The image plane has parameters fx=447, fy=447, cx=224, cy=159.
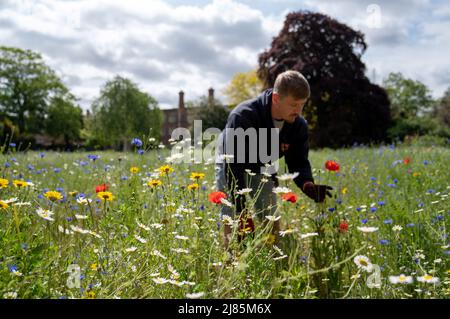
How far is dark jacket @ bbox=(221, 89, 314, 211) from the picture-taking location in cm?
367

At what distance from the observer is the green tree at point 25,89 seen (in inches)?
1713

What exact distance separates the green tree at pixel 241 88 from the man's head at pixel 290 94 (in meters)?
37.3

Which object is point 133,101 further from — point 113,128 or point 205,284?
point 205,284

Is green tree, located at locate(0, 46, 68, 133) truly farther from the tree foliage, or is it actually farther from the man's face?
the man's face

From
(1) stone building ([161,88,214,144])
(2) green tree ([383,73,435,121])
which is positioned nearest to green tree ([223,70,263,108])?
(1) stone building ([161,88,214,144])

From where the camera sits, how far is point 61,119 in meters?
44.9

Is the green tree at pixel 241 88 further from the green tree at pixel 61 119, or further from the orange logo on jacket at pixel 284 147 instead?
the orange logo on jacket at pixel 284 147

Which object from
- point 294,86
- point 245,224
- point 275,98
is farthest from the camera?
point 275,98

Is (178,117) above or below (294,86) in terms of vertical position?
above

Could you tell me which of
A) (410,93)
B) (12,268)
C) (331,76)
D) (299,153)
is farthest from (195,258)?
(410,93)

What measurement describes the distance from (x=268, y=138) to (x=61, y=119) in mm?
44585

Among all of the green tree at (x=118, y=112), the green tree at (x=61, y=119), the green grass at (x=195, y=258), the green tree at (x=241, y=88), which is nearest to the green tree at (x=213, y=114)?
the green tree at (x=241, y=88)

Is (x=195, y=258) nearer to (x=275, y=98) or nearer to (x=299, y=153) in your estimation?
(x=275, y=98)
